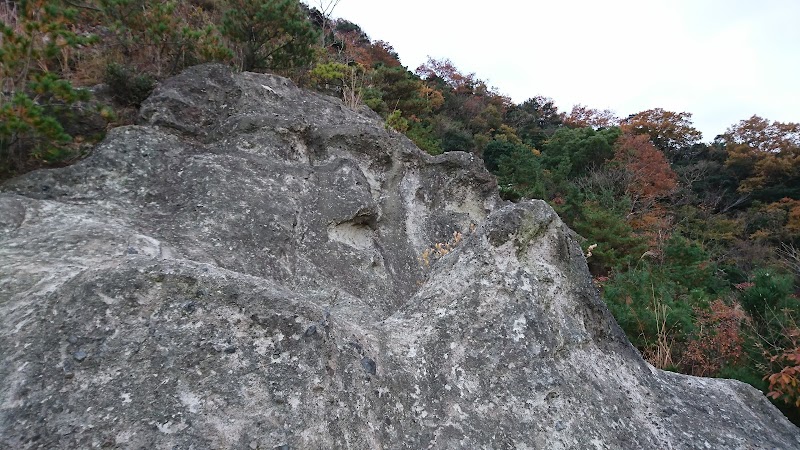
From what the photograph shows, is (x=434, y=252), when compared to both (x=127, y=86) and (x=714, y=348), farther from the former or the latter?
(x=127, y=86)

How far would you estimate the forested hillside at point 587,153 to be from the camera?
4469 mm

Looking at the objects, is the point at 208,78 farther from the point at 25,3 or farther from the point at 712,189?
the point at 712,189

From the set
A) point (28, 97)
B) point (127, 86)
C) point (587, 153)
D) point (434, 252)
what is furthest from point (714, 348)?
point (587, 153)

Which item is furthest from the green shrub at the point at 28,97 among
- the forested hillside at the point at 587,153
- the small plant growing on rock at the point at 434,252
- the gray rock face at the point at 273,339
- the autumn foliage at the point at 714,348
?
the autumn foliage at the point at 714,348

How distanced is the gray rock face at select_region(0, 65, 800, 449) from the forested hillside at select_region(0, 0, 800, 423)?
40.8 inches

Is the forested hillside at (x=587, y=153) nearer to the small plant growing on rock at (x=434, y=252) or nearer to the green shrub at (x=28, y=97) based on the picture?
the green shrub at (x=28, y=97)

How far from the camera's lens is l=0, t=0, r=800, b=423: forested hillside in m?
4.47

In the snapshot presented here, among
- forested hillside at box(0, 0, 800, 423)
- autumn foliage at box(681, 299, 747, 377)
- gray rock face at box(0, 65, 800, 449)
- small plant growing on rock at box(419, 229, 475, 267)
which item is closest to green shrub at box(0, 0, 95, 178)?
forested hillside at box(0, 0, 800, 423)

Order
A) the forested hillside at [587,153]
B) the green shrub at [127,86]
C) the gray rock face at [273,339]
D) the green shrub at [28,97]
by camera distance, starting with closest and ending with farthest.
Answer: the gray rock face at [273,339] < the green shrub at [28,97] < the forested hillside at [587,153] < the green shrub at [127,86]

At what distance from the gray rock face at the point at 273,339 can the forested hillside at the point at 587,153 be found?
3.40ft

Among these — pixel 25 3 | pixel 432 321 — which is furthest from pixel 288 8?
pixel 432 321

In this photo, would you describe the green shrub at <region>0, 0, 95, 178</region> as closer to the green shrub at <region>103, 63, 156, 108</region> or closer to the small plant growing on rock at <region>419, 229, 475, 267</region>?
the green shrub at <region>103, 63, 156, 108</region>

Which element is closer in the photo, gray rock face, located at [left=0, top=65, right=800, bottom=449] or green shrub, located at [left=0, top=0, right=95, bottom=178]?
gray rock face, located at [left=0, top=65, right=800, bottom=449]

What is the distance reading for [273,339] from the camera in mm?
2164
